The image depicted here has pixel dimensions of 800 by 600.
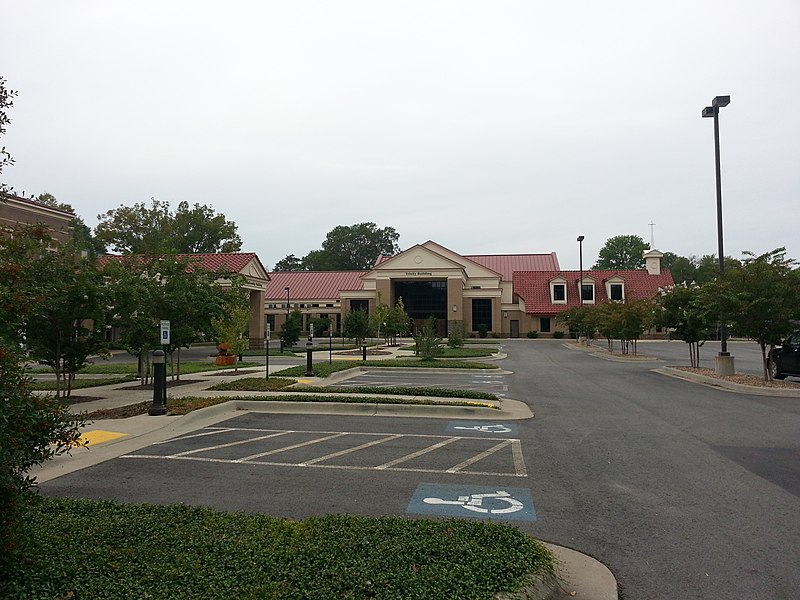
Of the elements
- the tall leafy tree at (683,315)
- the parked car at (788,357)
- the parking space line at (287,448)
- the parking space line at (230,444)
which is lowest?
the parking space line at (287,448)

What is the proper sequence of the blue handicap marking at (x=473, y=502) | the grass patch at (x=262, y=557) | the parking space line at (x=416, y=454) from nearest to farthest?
the grass patch at (x=262, y=557)
the blue handicap marking at (x=473, y=502)
the parking space line at (x=416, y=454)

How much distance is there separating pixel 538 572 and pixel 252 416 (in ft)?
29.5

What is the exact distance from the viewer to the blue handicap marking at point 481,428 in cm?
1053

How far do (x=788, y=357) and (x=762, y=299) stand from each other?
144 inches

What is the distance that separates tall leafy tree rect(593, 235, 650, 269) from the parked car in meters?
89.6

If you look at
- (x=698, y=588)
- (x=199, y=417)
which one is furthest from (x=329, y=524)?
(x=199, y=417)

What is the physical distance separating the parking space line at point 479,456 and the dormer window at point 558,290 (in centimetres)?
5383

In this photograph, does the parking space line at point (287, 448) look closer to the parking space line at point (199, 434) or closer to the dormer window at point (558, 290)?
the parking space line at point (199, 434)

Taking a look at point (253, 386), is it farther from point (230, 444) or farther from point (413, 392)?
point (230, 444)

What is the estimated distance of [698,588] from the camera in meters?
4.39

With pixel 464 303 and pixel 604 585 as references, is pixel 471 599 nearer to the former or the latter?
pixel 604 585

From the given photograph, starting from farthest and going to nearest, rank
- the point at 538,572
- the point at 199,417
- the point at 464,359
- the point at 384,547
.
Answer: the point at 464,359 < the point at 199,417 < the point at 384,547 < the point at 538,572

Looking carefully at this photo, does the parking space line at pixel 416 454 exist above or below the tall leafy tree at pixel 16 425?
below

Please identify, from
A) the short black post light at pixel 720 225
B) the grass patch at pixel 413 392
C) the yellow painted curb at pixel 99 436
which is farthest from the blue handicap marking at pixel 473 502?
the short black post light at pixel 720 225
